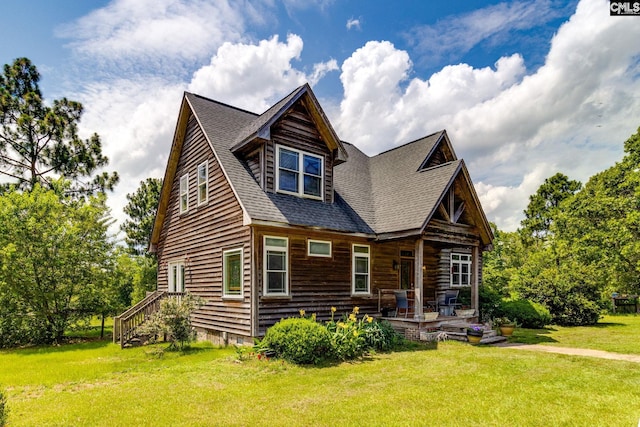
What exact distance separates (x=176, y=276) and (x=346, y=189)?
8.19 m

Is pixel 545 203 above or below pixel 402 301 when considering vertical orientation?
above

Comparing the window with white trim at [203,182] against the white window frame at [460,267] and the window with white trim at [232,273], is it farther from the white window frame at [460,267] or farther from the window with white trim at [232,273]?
the white window frame at [460,267]

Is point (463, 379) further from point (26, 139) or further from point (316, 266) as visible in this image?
point (26, 139)

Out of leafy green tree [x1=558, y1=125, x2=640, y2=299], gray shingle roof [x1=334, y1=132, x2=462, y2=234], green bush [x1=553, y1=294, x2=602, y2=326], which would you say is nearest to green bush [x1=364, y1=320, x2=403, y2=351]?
gray shingle roof [x1=334, y1=132, x2=462, y2=234]

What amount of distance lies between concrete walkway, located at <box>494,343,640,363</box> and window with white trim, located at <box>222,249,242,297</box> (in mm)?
8546

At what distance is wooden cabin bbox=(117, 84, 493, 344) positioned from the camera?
39.1 ft

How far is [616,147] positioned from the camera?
2812 centimetres

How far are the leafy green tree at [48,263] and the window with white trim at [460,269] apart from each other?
50.6 feet

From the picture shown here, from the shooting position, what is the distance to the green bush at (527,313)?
1669cm

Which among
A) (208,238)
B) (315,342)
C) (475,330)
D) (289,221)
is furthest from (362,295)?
(208,238)

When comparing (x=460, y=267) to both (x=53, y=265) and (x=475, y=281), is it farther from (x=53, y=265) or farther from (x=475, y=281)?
(x=53, y=265)

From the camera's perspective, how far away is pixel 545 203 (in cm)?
4234

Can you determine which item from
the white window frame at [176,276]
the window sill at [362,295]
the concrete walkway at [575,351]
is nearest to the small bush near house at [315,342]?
the window sill at [362,295]

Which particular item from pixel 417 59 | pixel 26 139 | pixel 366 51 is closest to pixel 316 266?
pixel 366 51
